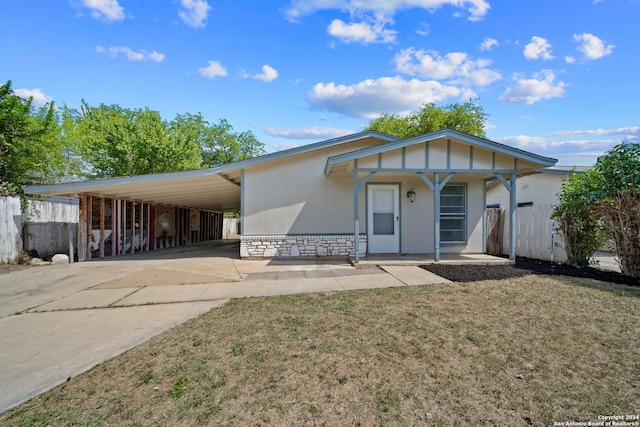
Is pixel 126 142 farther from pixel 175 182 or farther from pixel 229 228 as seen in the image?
pixel 229 228

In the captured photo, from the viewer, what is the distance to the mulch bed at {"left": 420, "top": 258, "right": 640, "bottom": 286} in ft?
20.2

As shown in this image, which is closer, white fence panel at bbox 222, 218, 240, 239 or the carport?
the carport

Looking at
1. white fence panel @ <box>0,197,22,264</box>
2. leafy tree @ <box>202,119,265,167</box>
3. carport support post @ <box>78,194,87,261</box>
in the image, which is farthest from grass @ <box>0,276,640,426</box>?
leafy tree @ <box>202,119,265,167</box>

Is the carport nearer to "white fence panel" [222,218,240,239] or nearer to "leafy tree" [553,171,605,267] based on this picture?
"leafy tree" [553,171,605,267]

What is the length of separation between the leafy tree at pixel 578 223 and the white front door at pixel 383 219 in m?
4.01

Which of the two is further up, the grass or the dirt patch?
the grass

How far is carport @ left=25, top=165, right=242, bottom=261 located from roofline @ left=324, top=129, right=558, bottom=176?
352 cm

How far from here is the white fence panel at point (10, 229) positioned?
844 cm

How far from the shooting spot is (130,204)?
11711mm

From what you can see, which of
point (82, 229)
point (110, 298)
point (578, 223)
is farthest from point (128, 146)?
point (578, 223)

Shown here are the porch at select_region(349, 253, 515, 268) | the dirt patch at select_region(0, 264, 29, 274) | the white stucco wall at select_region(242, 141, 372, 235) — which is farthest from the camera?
the white stucco wall at select_region(242, 141, 372, 235)

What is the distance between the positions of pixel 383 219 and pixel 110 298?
7.02 metres

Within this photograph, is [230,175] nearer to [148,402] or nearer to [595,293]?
[148,402]

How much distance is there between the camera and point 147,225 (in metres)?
13.0
